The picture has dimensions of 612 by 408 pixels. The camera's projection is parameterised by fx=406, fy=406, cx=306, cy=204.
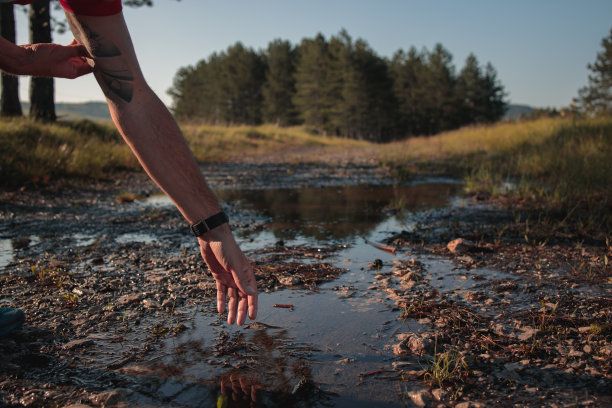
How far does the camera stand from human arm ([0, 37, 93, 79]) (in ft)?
5.38

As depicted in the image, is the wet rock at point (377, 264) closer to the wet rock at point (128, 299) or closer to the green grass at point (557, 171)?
the wet rock at point (128, 299)

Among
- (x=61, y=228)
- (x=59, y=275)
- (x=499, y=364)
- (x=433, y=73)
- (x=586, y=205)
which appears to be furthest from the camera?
(x=433, y=73)

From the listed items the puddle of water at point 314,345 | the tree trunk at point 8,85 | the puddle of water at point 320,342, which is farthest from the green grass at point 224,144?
the puddle of water at point 314,345

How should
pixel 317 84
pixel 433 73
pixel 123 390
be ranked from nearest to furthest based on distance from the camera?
1. pixel 123 390
2. pixel 317 84
3. pixel 433 73

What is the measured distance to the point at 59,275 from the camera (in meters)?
2.66

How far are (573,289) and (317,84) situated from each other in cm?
6146

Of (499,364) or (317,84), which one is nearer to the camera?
(499,364)

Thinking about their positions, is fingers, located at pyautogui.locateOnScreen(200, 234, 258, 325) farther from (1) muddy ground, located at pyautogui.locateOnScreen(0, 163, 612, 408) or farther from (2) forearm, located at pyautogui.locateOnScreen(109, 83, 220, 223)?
(1) muddy ground, located at pyautogui.locateOnScreen(0, 163, 612, 408)

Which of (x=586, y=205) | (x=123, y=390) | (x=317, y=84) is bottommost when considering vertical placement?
(x=123, y=390)

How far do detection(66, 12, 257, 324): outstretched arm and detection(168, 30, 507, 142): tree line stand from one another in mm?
57432

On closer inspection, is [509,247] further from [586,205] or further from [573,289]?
[586,205]

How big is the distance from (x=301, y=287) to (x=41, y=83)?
12.2 meters

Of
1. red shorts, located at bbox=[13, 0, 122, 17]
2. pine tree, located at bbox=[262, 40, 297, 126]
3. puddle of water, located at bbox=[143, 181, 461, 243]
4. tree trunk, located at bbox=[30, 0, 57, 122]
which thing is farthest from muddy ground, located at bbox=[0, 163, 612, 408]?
pine tree, located at bbox=[262, 40, 297, 126]

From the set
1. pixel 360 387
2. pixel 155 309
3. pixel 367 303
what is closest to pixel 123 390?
pixel 155 309
